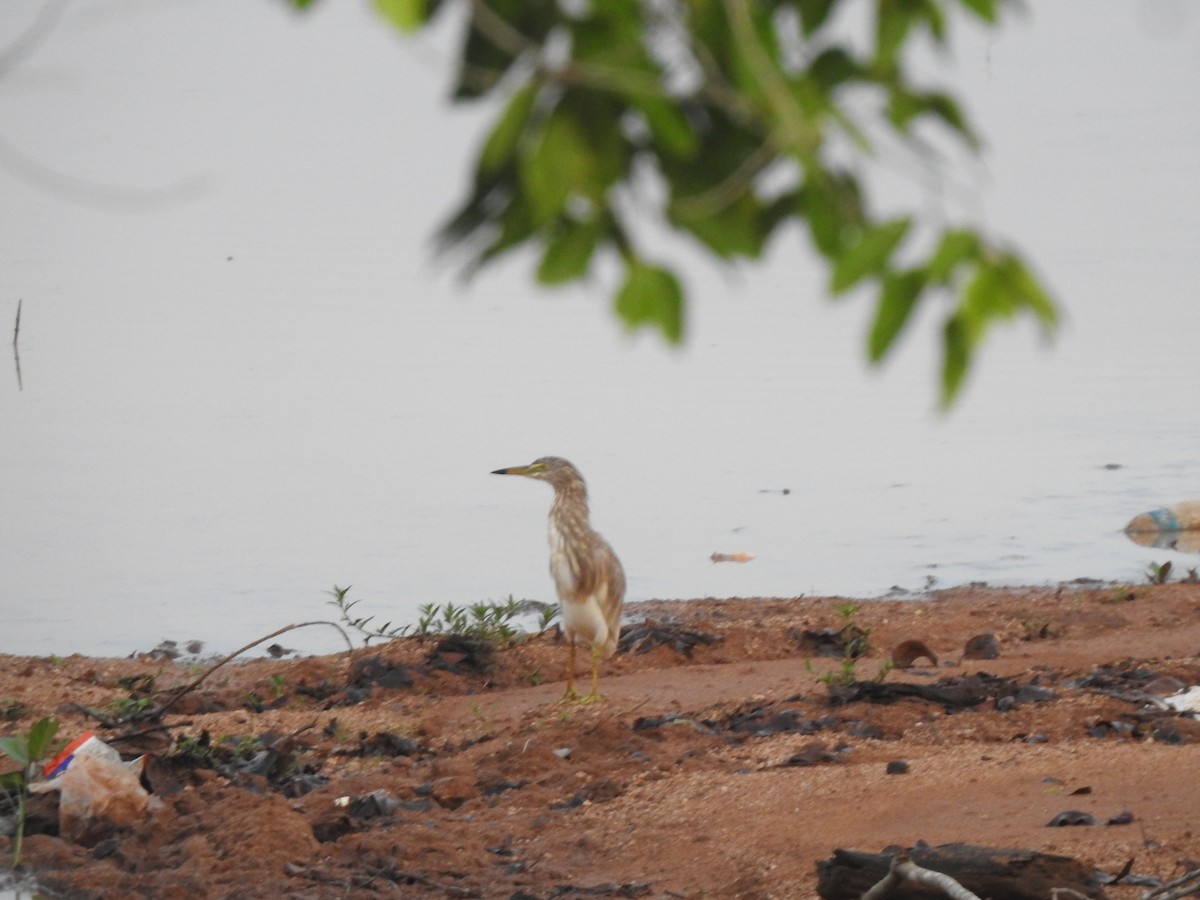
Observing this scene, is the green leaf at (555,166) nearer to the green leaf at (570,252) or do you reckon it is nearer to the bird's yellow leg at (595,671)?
the green leaf at (570,252)

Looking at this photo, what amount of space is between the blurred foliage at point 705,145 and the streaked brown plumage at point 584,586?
491cm

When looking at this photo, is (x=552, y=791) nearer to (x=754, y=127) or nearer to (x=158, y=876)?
(x=158, y=876)

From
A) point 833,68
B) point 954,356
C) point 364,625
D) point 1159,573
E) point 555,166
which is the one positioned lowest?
point 364,625

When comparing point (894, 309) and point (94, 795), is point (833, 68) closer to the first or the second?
point (894, 309)

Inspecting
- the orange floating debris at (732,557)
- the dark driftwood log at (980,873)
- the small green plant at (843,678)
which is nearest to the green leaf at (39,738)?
the dark driftwood log at (980,873)

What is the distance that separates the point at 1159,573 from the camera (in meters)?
9.26

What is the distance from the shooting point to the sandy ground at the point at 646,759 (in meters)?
5.09

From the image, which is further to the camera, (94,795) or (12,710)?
(12,710)

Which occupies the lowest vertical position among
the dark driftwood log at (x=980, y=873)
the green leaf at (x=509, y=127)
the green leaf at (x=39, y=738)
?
the dark driftwood log at (x=980, y=873)

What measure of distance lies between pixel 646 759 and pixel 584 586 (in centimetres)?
136

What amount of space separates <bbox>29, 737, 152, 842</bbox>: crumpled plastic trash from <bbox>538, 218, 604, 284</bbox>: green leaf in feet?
13.1

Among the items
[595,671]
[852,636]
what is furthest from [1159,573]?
[595,671]

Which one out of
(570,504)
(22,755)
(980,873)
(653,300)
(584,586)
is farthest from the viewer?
(570,504)

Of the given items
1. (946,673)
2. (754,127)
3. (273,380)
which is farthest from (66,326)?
(754,127)
